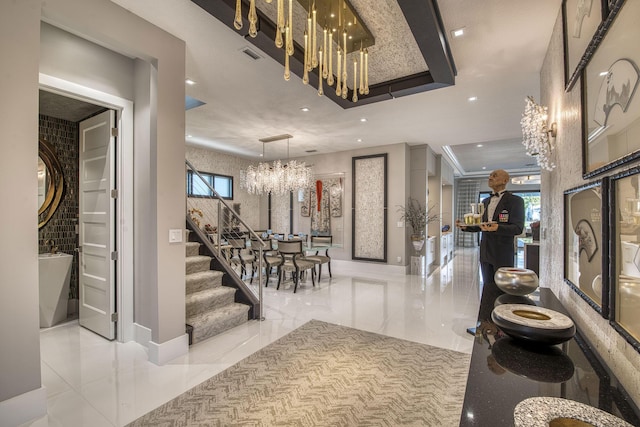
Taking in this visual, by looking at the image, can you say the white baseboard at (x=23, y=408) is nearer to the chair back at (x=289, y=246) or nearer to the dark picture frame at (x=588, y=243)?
the dark picture frame at (x=588, y=243)

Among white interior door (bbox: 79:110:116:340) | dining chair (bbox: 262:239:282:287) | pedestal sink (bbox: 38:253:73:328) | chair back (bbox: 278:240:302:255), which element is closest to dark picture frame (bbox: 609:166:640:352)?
white interior door (bbox: 79:110:116:340)

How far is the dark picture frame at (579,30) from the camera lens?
118cm

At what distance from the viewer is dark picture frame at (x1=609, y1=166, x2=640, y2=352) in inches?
32.9

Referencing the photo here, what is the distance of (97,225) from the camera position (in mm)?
3145

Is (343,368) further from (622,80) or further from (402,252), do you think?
(402,252)

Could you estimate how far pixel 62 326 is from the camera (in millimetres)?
3426

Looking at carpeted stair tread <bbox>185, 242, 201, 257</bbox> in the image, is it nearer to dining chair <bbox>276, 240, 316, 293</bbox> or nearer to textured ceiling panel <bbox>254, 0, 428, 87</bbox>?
dining chair <bbox>276, 240, 316, 293</bbox>

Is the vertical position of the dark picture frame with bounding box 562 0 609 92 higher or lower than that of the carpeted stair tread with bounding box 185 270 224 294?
higher

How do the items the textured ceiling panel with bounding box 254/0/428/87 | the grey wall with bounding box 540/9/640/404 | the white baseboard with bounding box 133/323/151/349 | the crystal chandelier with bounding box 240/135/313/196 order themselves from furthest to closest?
the crystal chandelier with bounding box 240/135/313/196
the white baseboard with bounding box 133/323/151/349
the textured ceiling panel with bounding box 254/0/428/87
the grey wall with bounding box 540/9/640/404

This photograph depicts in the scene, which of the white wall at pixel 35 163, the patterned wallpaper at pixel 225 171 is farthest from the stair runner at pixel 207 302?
the patterned wallpaper at pixel 225 171

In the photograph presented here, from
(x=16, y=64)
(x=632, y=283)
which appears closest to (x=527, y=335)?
(x=632, y=283)

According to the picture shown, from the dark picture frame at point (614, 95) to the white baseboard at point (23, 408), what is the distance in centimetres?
322

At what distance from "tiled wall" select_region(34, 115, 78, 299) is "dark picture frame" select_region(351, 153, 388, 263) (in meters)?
5.22

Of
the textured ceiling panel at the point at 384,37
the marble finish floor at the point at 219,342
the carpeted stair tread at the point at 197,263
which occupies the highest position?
the textured ceiling panel at the point at 384,37
